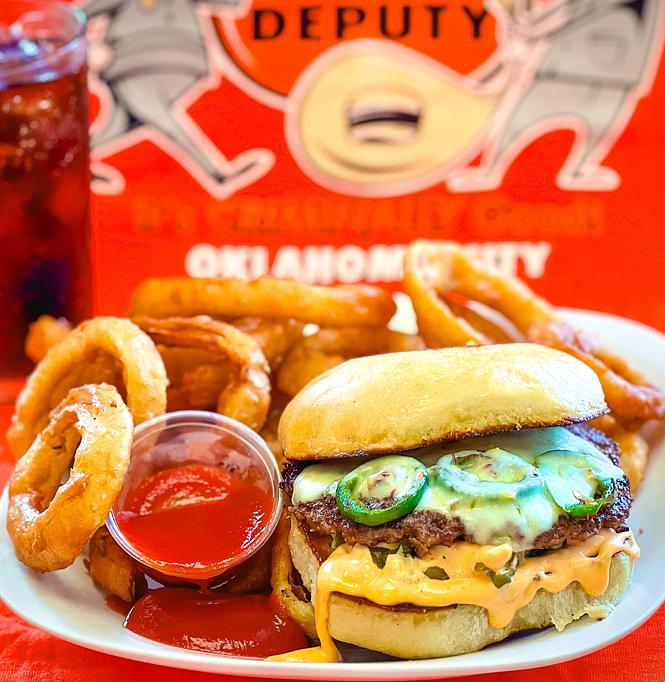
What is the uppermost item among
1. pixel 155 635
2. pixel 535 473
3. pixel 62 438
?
pixel 535 473

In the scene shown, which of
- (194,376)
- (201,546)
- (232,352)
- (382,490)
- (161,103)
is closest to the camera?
(382,490)

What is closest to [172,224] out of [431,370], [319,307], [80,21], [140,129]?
[140,129]

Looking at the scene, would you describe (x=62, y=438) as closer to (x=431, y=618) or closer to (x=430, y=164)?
(x=431, y=618)

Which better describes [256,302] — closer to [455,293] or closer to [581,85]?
[455,293]

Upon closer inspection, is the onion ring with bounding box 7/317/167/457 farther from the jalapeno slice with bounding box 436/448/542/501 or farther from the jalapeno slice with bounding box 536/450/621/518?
the jalapeno slice with bounding box 536/450/621/518

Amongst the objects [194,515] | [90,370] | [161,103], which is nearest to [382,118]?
[161,103]

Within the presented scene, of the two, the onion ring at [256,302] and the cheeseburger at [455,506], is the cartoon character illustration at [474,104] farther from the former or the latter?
the cheeseburger at [455,506]
